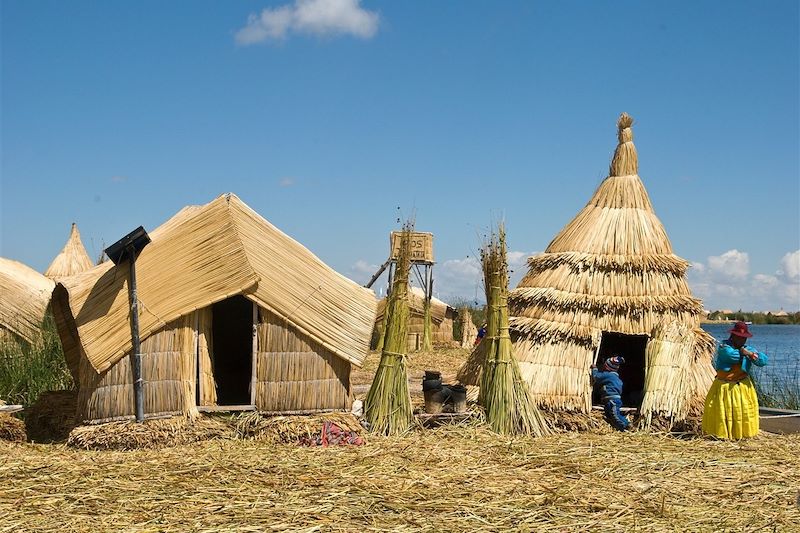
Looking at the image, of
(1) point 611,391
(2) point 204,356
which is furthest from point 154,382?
(1) point 611,391

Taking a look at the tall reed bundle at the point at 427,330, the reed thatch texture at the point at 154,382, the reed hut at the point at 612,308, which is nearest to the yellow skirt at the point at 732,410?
the reed hut at the point at 612,308

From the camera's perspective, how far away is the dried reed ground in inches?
213

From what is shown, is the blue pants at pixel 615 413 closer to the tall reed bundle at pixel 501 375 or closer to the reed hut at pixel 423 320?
the tall reed bundle at pixel 501 375

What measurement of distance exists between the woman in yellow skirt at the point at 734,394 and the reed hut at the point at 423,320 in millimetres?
13726

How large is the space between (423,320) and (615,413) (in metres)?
13.6

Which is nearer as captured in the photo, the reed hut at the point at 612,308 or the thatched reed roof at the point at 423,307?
the reed hut at the point at 612,308

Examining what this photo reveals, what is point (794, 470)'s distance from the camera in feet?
23.6

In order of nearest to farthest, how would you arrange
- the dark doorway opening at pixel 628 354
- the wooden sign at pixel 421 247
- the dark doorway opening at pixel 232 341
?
the dark doorway opening at pixel 232 341
the dark doorway opening at pixel 628 354
the wooden sign at pixel 421 247

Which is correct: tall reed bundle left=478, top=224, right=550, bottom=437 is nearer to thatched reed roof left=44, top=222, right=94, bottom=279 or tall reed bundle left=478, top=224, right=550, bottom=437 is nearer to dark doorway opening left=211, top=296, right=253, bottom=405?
dark doorway opening left=211, top=296, right=253, bottom=405

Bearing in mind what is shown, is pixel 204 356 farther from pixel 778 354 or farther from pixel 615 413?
pixel 778 354

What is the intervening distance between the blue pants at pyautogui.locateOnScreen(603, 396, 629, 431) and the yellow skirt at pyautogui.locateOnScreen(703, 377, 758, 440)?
913mm

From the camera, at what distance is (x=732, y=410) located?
8.67 metres

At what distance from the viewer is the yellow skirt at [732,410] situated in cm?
866

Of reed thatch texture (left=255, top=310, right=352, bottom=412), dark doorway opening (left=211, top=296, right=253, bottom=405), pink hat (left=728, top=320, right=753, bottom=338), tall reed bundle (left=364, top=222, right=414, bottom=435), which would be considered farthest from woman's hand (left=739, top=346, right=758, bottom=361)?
dark doorway opening (left=211, top=296, right=253, bottom=405)
